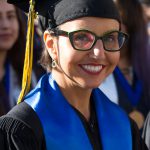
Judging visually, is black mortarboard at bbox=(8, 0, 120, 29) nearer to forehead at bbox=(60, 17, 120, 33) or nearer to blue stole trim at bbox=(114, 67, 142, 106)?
forehead at bbox=(60, 17, 120, 33)

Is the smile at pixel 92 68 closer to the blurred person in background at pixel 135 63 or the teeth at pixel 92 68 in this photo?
the teeth at pixel 92 68

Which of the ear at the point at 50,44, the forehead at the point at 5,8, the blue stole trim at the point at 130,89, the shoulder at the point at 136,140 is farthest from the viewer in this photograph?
the blue stole trim at the point at 130,89

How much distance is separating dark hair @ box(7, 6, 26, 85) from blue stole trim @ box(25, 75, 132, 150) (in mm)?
1561

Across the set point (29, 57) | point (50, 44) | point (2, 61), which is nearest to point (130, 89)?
point (2, 61)

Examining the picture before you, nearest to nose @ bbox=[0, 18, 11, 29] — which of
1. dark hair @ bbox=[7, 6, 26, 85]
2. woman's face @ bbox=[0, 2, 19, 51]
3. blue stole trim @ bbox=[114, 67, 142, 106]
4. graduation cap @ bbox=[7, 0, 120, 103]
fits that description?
woman's face @ bbox=[0, 2, 19, 51]

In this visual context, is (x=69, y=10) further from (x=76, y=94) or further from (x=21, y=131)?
(x=21, y=131)

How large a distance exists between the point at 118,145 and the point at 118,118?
0.17m

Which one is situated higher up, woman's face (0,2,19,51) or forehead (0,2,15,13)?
forehead (0,2,15,13)

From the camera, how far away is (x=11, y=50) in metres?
4.38

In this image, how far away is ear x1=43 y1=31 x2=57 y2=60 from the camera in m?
2.67

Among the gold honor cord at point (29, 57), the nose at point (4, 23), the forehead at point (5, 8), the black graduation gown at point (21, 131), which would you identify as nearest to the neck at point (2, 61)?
the nose at point (4, 23)

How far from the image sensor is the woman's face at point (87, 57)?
256cm

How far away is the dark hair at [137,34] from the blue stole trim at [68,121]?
1816 mm

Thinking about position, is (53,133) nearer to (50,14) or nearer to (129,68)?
(50,14)
